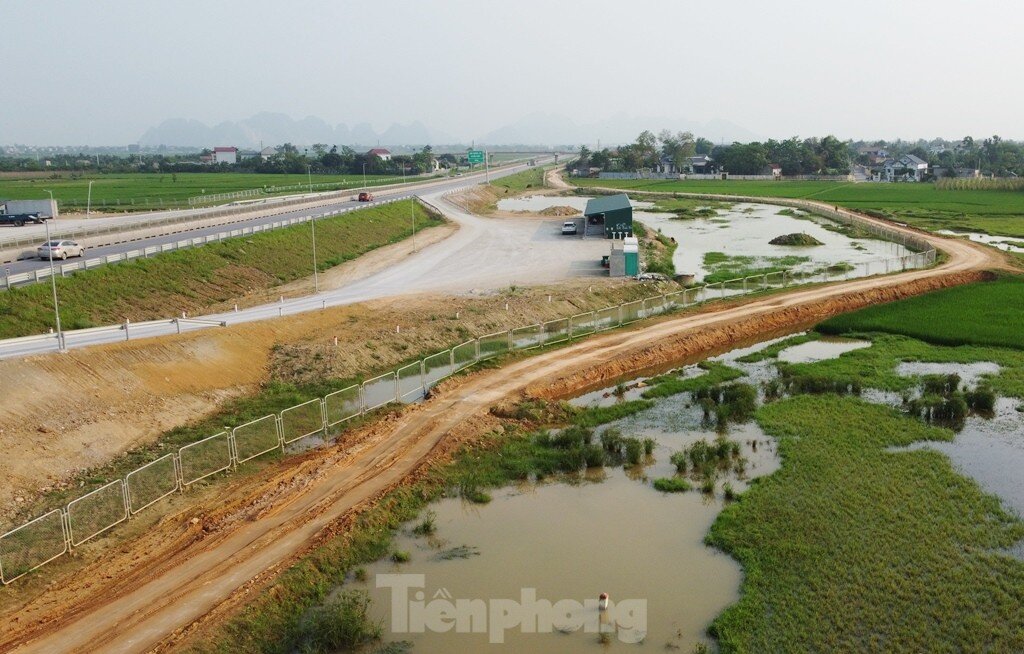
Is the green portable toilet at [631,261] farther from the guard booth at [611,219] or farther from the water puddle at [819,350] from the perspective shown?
the guard booth at [611,219]

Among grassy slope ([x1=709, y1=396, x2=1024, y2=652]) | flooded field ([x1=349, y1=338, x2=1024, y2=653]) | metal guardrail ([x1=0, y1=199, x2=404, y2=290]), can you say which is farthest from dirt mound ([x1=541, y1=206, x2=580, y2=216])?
grassy slope ([x1=709, y1=396, x2=1024, y2=652])

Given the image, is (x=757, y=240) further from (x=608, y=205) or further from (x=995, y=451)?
(x=995, y=451)

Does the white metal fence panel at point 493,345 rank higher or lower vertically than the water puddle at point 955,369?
higher

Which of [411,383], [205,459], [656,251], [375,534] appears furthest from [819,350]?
[656,251]

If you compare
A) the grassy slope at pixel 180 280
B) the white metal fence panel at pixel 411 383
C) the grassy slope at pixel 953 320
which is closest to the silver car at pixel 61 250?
the grassy slope at pixel 180 280

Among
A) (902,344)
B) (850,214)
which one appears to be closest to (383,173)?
(850,214)

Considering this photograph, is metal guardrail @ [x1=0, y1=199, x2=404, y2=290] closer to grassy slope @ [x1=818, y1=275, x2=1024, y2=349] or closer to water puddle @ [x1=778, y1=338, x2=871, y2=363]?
water puddle @ [x1=778, y1=338, x2=871, y2=363]
